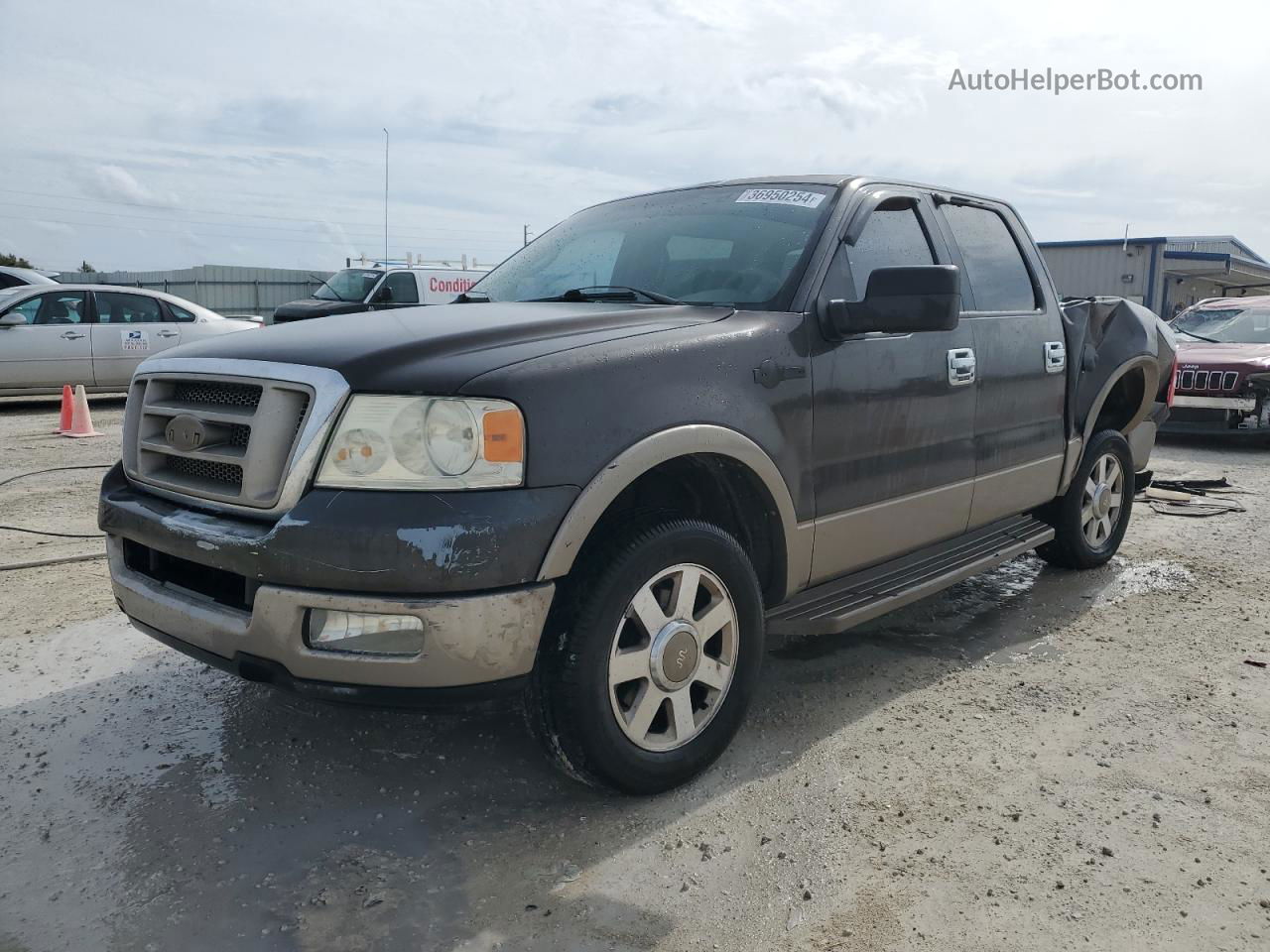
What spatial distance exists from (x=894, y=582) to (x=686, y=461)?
1.12 metres

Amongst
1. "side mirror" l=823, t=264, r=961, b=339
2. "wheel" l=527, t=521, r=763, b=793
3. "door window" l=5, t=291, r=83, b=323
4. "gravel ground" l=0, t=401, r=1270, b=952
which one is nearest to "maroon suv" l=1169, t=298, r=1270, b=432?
"gravel ground" l=0, t=401, r=1270, b=952

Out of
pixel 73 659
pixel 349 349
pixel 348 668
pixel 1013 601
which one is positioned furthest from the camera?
pixel 1013 601

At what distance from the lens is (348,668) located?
96.3 inches

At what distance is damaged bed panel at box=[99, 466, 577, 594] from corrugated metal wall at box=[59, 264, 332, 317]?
31143 mm

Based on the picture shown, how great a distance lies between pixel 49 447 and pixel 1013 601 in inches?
320

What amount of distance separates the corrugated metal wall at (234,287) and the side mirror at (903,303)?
101ft

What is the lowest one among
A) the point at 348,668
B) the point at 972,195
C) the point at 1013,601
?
the point at 1013,601

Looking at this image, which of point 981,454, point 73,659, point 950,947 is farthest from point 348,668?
point 981,454

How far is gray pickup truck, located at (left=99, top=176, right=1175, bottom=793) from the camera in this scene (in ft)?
8.00

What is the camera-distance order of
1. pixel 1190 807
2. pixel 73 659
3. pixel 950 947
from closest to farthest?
1. pixel 950 947
2. pixel 1190 807
3. pixel 73 659

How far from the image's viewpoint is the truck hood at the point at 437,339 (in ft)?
8.22

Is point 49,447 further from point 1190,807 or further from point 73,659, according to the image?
point 1190,807

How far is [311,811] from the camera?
9.19 ft

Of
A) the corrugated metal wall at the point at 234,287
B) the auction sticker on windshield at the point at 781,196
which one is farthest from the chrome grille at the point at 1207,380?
the corrugated metal wall at the point at 234,287
